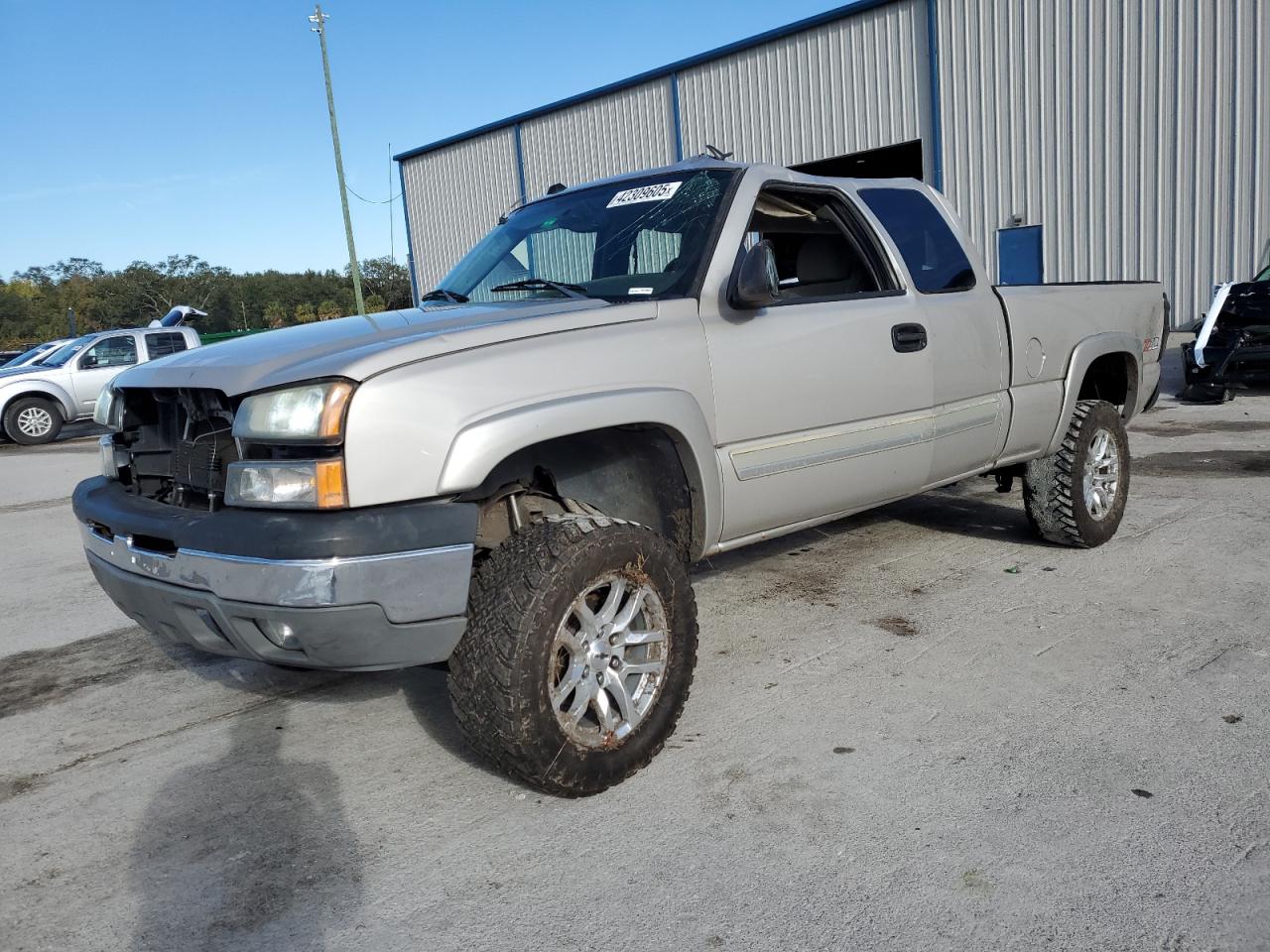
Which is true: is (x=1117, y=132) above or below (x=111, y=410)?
above

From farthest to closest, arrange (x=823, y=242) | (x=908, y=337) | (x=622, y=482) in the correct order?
(x=823, y=242), (x=908, y=337), (x=622, y=482)

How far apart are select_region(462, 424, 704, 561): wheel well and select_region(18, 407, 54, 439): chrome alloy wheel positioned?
1599 cm

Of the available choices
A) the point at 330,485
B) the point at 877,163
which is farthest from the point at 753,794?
the point at 877,163

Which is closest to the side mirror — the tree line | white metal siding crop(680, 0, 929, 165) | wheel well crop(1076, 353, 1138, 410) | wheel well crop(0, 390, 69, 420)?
wheel well crop(1076, 353, 1138, 410)

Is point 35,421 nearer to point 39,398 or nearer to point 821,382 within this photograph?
point 39,398

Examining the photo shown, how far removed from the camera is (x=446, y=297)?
4.17 m

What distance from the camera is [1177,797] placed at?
2719mm

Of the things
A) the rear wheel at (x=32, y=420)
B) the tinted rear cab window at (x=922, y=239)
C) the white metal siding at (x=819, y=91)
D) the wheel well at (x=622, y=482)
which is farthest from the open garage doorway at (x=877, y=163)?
the wheel well at (x=622, y=482)

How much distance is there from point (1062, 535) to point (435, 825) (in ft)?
11.8

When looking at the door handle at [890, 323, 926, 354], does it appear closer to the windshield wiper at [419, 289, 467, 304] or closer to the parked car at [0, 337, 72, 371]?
the windshield wiper at [419, 289, 467, 304]

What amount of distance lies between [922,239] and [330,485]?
10.0 ft

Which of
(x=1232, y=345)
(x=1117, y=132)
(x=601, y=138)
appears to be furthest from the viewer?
(x=601, y=138)

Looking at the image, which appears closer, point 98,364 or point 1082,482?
point 1082,482

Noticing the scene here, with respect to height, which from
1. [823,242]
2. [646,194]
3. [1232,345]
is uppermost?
[646,194]
